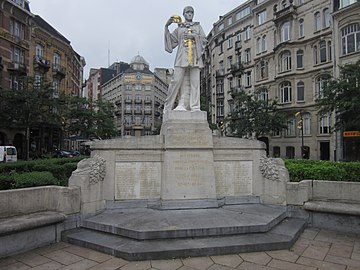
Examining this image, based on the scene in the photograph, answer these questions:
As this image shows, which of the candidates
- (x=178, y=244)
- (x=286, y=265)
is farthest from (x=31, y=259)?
(x=286, y=265)

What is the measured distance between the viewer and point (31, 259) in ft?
16.2

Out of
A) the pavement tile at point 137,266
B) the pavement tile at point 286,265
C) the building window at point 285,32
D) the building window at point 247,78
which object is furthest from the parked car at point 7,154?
the building window at point 285,32

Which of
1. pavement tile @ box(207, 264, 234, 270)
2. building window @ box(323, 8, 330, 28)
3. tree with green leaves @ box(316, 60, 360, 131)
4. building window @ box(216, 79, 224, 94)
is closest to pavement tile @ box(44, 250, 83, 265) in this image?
pavement tile @ box(207, 264, 234, 270)

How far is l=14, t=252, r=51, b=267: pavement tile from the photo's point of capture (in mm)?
4785

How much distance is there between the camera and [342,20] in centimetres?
3089

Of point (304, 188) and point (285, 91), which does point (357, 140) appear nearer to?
point (285, 91)

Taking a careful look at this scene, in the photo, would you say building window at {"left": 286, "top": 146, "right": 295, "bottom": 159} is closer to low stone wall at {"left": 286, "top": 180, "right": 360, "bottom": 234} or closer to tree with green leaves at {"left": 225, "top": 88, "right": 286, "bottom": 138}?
tree with green leaves at {"left": 225, "top": 88, "right": 286, "bottom": 138}

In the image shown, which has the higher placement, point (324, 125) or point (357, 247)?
point (324, 125)

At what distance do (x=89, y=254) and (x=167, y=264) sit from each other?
1498mm

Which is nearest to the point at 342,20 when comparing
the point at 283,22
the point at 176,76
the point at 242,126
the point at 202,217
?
the point at 283,22

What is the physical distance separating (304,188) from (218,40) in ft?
171

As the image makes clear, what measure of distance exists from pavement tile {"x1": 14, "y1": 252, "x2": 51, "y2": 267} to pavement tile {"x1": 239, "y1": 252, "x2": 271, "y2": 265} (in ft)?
11.4

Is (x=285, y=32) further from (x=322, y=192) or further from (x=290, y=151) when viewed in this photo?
(x=322, y=192)

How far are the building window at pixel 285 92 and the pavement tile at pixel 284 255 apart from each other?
35.8m
